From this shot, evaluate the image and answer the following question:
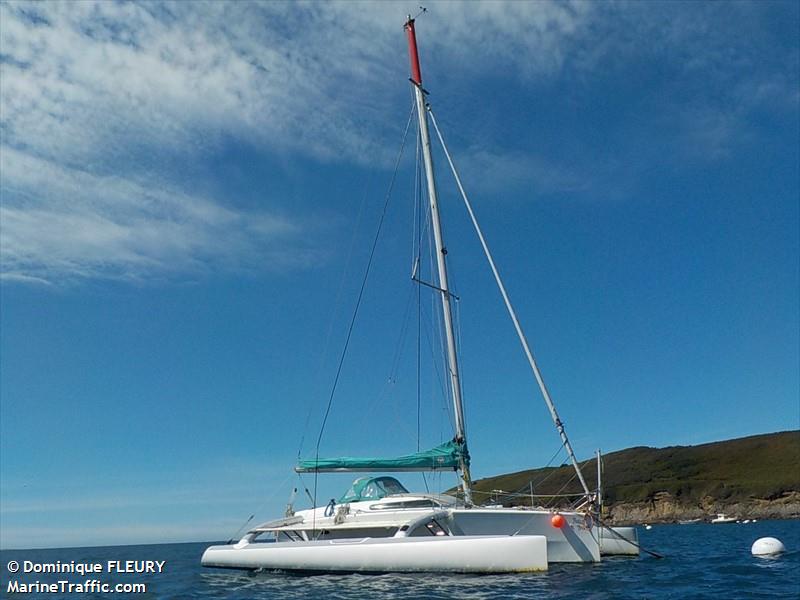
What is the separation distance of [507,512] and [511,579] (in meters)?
3.23

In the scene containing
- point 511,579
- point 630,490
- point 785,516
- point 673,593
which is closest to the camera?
point 673,593

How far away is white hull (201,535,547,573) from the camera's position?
19.1m

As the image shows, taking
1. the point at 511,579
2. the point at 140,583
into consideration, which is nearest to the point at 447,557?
the point at 511,579

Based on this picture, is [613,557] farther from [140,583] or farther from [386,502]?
[140,583]

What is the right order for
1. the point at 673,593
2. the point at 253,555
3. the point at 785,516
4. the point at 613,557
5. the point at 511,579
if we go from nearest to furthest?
1. the point at 673,593
2. the point at 511,579
3. the point at 253,555
4. the point at 613,557
5. the point at 785,516

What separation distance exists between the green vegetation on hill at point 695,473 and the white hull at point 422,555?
76696 mm

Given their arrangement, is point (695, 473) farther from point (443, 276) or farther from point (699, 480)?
point (443, 276)

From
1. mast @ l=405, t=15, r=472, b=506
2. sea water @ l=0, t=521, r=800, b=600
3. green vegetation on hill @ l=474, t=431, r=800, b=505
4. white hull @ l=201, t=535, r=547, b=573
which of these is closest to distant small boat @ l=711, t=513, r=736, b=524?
green vegetation on hill @ l=474, t=431, r=800, b=505

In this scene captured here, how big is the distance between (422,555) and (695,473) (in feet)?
396

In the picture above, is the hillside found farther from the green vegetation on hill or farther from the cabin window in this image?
the cabin window

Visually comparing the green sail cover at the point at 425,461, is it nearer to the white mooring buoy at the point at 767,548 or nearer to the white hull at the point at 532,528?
the white hull at the point at 532,528

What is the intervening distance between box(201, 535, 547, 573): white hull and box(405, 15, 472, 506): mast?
487 centimetres

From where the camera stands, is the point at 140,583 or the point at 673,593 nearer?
the point at 673,593

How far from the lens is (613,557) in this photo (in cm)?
2592
